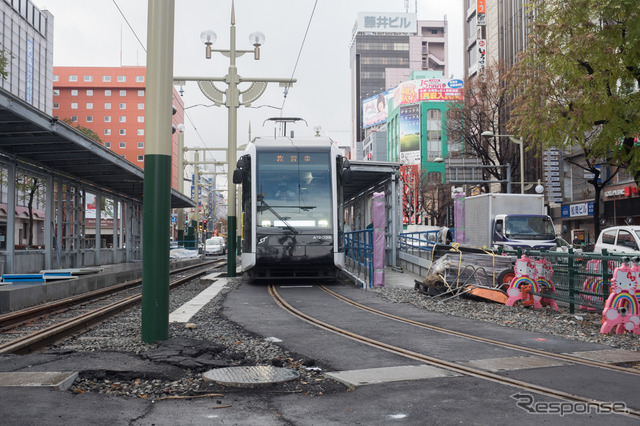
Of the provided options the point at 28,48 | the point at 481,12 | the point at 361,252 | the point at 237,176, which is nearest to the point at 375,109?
the point at 481,12

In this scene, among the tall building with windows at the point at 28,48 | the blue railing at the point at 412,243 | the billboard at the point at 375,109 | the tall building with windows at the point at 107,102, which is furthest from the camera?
the billboard at the point at 375,109

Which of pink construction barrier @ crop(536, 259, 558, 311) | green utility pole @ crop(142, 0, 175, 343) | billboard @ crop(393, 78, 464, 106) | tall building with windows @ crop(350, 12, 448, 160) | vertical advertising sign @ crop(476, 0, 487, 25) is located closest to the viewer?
green utility pole @ crop(142, 0, 175, 343)

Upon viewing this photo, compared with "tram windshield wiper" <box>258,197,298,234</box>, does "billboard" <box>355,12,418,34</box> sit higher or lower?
higher

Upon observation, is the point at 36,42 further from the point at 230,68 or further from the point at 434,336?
the point at 434,336

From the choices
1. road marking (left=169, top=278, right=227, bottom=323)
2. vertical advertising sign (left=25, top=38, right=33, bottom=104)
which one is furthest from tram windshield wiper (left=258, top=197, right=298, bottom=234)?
vertical advertising sign (left=25, top=38, right=33, bottom=104)

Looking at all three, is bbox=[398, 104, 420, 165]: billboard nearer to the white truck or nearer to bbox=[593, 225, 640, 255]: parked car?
the white truck

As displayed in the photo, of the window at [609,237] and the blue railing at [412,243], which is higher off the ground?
the window at [609,237]

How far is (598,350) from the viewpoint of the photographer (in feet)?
25.2

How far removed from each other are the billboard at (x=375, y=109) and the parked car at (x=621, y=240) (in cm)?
11133

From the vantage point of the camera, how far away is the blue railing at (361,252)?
17.8 meters

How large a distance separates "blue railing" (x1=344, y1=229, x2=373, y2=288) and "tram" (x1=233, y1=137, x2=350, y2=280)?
121cm

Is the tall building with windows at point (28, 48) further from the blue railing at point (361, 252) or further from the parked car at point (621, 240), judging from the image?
the parked car at point (621, 240)

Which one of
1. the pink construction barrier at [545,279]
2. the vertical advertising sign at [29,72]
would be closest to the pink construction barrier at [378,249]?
the pink construction barrier at [545,279]

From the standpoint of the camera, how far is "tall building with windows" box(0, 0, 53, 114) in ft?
201
